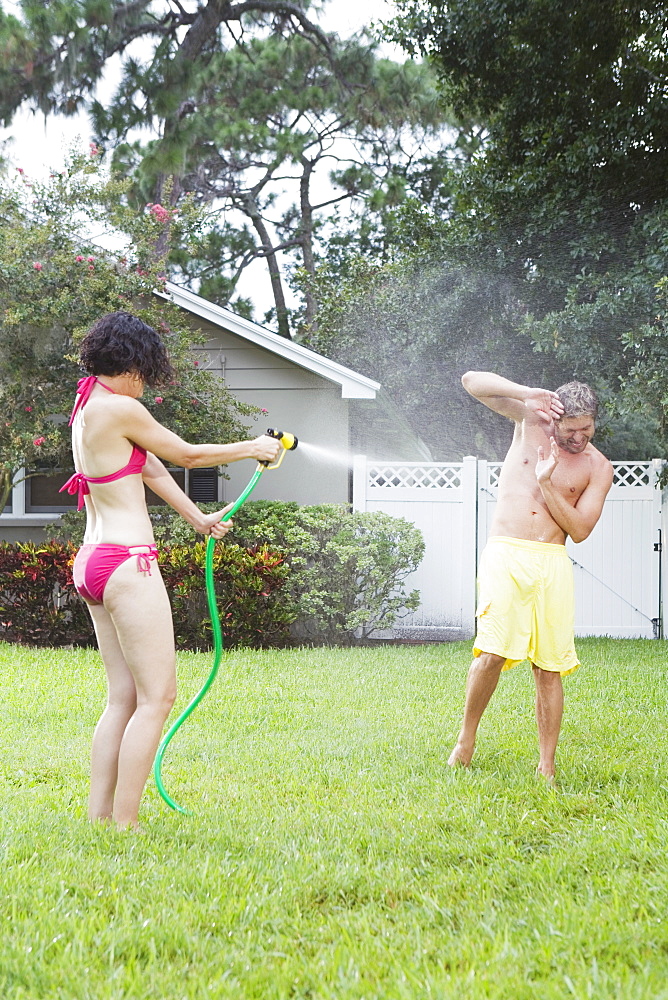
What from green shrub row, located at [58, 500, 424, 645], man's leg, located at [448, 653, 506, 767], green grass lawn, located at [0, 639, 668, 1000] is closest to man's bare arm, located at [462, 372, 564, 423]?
man's leg, located at [448, 653, 506, 767]

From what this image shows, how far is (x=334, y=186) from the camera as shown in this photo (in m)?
19.7

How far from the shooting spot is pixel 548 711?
13.0 feet

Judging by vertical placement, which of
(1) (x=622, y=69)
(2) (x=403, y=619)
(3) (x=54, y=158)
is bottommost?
(2) (x=403, y=619)

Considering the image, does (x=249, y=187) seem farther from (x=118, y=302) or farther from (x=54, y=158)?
(x=118, y=302)

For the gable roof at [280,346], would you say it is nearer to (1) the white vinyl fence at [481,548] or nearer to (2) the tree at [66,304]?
(2) the tree at [66,304]

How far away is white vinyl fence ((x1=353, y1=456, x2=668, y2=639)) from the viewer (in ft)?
29.6

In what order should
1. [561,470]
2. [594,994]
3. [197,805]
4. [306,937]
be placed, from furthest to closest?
1. [561,470]
2. [197,805]
3. [306,937]
4. [594,994]

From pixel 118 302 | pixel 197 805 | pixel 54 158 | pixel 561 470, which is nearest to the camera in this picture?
pixel 197 805

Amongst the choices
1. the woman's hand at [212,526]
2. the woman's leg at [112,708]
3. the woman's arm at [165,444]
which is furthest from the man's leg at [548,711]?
the woman's leg at [112,708]

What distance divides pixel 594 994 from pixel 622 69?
33.3 feet

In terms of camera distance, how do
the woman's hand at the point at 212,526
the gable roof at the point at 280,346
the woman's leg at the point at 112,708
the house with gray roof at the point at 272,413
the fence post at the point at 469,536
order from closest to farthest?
the woman's leg at the point at 112,708, the woman's hand at the point at 212,526, the fence post at the point at 469,536, the gable roof at the point at 280,346, the house with gray roof at the point at 272,413

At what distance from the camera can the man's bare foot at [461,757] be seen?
4.14 metres

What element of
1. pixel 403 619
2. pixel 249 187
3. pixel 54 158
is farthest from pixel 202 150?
pixel 403 619

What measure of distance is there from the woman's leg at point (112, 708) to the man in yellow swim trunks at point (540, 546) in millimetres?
1470
